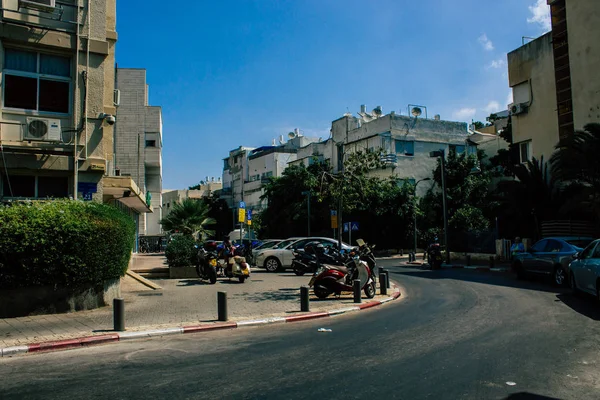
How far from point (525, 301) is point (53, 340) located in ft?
36.0

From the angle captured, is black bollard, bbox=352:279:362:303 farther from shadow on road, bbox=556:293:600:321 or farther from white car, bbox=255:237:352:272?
white car, bbox=255:237:352:272

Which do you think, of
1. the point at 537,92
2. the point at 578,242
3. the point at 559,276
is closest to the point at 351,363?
the point at 559,276

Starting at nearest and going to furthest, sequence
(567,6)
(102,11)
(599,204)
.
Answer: (102,11) → (599,204) → (567,6)

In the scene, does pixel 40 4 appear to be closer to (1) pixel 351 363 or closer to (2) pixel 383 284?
(2) pixel 383 284

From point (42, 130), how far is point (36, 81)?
175cm

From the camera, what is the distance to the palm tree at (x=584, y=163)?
70.7 ft

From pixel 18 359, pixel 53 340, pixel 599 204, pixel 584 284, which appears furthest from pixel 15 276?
pixel 599 204

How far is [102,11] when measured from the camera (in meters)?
15.2

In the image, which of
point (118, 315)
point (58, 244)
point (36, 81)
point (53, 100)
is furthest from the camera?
point (53, 100)

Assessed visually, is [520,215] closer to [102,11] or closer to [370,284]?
[370,284]

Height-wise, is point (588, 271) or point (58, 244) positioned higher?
point (58, 244)

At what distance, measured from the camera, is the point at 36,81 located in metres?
14.4

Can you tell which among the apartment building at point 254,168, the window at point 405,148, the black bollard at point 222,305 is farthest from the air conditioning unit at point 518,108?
the apartment building at point 254,168

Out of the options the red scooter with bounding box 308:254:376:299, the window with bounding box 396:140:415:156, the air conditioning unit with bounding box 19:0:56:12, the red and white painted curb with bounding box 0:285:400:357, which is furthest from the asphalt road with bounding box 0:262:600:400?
the window with bounding box 396:140:415:156
